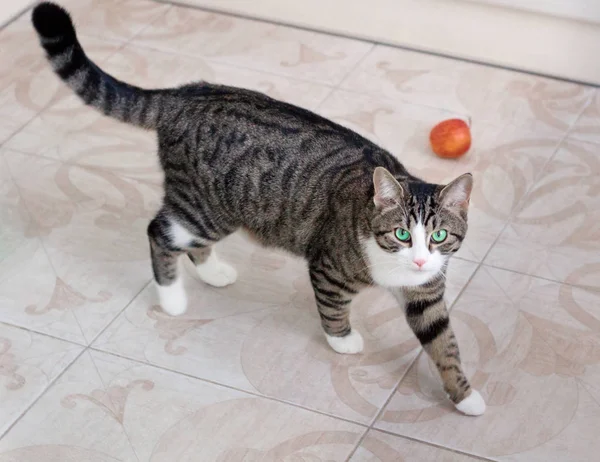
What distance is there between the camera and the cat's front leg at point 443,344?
1777 mm

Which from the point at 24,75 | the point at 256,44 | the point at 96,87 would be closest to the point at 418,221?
the point at 96,87

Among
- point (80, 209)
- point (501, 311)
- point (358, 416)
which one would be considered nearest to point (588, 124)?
point (501, 311)

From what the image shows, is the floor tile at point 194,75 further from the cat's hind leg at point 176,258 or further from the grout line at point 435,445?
the grout line at point 435,445

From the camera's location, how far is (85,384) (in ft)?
6.17

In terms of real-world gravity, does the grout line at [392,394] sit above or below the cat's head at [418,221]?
below

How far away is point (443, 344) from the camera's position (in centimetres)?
179

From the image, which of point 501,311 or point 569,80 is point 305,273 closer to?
point 501,311

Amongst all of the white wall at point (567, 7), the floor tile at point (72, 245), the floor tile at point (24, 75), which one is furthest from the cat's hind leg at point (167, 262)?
the white wall at point (567, 7)

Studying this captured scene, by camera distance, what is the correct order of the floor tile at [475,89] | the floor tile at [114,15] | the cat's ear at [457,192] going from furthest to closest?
the floor tile at [114,15] → the floor tile at [475,89] → the cat's ear at [457,192]

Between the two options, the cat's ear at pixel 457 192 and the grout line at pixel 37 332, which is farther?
the grout line at pixel 37 332

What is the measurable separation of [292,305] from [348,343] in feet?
0.65

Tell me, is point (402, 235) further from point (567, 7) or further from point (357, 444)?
point (567, 7)

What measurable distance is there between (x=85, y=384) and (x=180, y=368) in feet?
0.64

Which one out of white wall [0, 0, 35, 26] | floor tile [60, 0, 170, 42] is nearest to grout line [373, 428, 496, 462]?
floor tile [60, 0, 170, 42]
